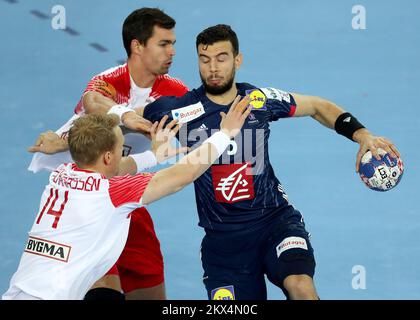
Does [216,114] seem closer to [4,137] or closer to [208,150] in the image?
[208,150]

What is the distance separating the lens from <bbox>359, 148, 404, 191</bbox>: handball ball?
5.90 meters

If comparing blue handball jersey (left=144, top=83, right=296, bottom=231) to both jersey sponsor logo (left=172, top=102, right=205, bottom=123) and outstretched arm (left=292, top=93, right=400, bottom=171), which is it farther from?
outstretched arm (left=292, top=93, right=400, bottom=171)

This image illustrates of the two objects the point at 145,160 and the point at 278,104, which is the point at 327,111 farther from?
the point at 145,160

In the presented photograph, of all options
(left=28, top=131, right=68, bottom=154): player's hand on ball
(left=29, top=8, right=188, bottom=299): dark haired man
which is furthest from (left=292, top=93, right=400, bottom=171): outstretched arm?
(left=28, top=131, right=68, bottom=154): player's hand on ball

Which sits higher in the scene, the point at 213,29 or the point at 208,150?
the point at 213,29

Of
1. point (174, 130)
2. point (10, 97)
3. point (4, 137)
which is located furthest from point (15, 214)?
point (174, 130)

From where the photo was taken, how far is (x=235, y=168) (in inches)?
236

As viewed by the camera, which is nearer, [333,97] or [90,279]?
[90,279]

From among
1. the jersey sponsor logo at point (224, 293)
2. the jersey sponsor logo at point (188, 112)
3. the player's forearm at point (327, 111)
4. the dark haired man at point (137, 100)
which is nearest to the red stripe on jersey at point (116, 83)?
the dark haired man at point (137, 100)

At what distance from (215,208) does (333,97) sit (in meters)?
3.77

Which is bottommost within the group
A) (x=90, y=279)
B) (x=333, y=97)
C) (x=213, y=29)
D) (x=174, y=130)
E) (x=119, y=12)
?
(x=90, y=279)

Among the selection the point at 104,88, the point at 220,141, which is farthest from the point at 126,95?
the point at 220,141

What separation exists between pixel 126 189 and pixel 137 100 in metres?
1.66

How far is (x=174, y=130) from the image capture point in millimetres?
5992
